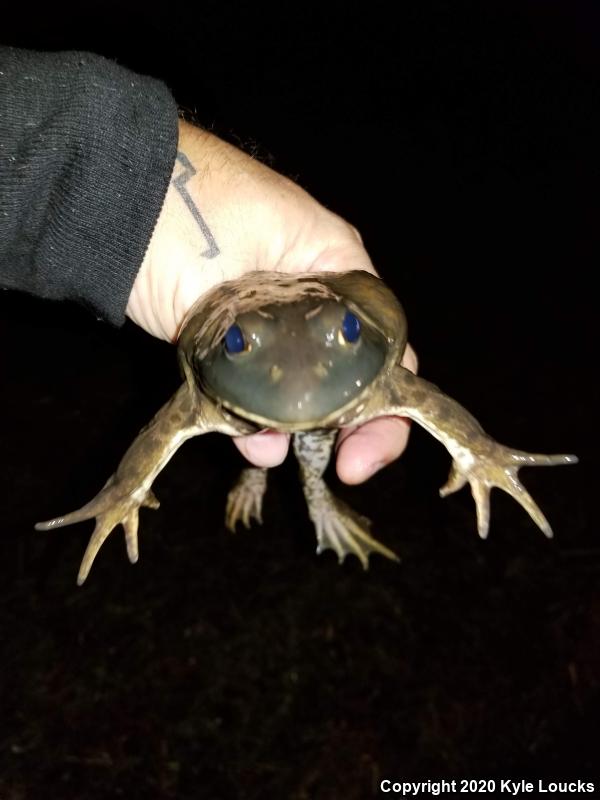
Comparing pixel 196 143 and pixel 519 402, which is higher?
pixel 196 143

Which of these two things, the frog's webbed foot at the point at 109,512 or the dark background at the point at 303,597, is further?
the dark background at the point at 303,597

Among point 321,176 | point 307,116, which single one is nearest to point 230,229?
point 321,176

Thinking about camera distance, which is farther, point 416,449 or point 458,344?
point 458,344

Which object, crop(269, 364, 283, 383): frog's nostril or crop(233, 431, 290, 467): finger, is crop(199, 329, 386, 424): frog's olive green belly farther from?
crop(233, 431, 290, 467): finger

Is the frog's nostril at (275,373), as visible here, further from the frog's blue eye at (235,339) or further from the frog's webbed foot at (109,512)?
the frog's webbed foot at (109,512)

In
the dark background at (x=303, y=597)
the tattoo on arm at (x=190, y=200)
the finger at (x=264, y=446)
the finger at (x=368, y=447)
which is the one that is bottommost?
the dark background at (x=303, y=597)

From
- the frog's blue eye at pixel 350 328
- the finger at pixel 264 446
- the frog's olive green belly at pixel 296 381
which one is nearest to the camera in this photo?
the frog's olive green belly at pixel 296 381

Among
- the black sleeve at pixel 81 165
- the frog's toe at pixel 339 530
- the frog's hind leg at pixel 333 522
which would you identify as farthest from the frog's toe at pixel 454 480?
the black sleeve at pixel 81 165

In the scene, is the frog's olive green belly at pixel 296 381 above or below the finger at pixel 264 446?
above

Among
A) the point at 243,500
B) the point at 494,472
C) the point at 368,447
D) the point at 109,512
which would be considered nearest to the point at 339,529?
the point at 243,500

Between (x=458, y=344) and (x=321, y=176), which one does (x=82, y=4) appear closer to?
(x=321, y=176)
